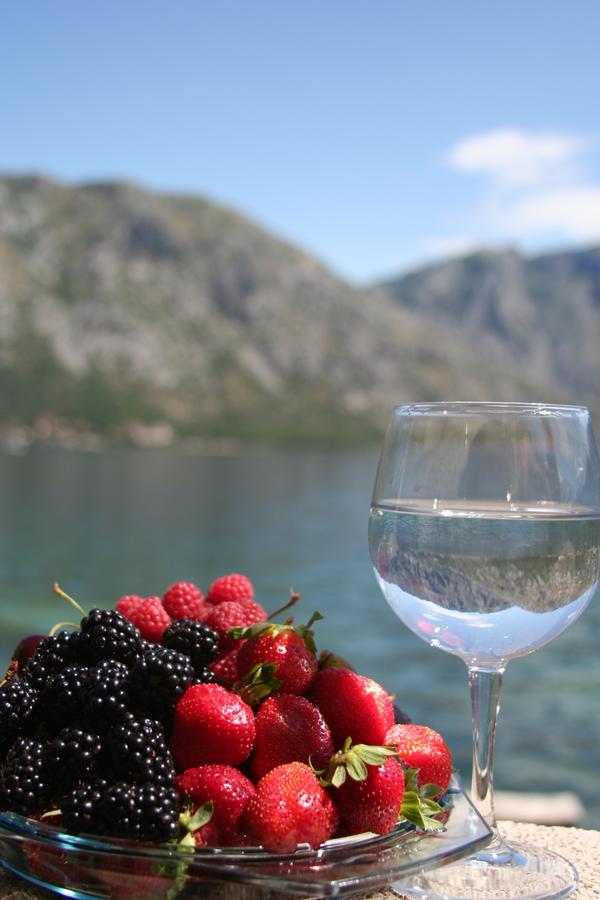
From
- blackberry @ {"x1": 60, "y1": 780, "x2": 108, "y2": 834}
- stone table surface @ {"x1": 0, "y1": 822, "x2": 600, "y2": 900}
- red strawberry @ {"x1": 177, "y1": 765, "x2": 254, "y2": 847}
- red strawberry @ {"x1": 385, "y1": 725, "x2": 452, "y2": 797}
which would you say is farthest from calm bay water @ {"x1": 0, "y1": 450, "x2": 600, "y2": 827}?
blackberry @ {"x1": 60, "y1": 780, "x2": 108, "y2": 834}

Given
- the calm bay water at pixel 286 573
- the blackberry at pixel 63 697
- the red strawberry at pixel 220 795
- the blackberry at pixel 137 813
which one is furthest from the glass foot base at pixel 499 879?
the calm bay water at pixel 286 573

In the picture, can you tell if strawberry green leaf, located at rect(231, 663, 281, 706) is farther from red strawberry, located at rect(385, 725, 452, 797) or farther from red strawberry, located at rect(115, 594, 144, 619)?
red strawberry, located at rect(115, 594, 144, 619)

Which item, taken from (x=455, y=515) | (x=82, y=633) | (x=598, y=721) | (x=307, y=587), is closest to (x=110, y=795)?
(x=82, y=633)

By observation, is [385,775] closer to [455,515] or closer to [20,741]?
[455,515]

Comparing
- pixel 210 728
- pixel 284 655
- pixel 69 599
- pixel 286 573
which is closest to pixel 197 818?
pixel 210 728

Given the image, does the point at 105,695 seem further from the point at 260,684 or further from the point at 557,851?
the point at 557,851

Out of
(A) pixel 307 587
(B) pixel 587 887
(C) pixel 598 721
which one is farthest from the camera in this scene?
(A) pixel 307 587
